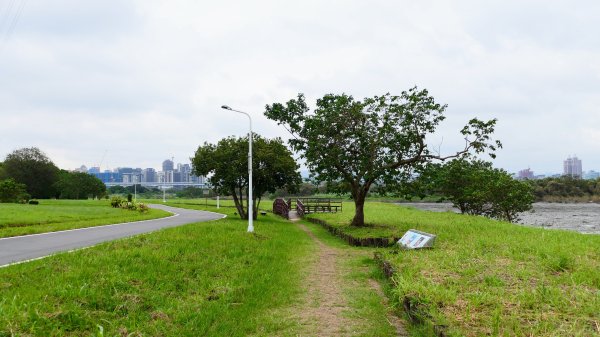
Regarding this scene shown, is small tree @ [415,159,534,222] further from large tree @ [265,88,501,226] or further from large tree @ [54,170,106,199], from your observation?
large tree @ [54,170,106,199]

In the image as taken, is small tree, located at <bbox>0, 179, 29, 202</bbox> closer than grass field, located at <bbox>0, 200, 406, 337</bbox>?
No

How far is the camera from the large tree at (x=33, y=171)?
71213 millimetres

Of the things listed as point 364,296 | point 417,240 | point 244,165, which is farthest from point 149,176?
point 364,296

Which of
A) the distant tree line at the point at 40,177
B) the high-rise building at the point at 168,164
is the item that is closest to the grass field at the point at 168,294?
the distant tree line at the point at 40,177

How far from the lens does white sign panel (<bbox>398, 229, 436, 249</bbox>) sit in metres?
12.1

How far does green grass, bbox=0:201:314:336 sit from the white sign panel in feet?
12.4

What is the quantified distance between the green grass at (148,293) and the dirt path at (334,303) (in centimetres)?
41

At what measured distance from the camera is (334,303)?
26.3 feet

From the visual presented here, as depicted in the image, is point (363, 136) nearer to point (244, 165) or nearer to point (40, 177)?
point (244, 165)

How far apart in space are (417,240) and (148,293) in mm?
8334

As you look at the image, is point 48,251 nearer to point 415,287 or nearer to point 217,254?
point 217,254

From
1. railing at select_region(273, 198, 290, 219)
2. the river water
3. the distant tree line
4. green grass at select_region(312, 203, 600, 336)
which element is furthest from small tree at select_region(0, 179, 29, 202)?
the river water

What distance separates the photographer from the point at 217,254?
12.2 m

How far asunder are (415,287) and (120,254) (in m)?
7.76
